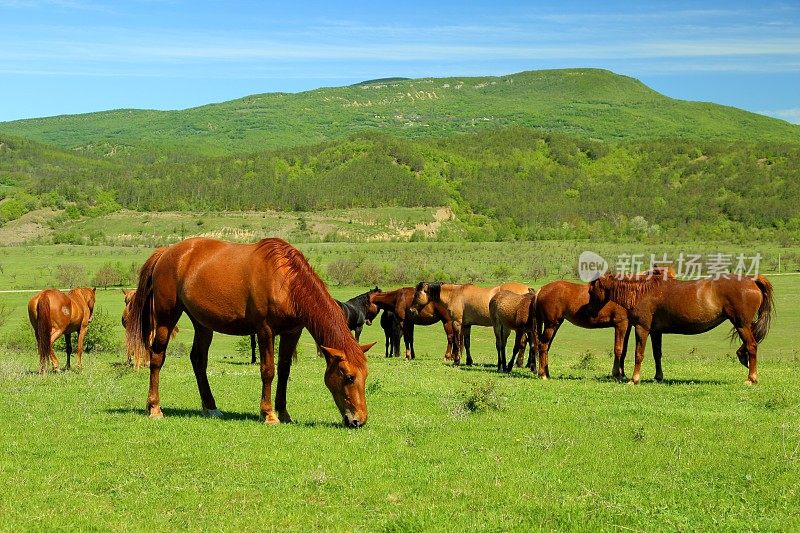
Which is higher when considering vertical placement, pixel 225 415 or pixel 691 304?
pixel 691 304

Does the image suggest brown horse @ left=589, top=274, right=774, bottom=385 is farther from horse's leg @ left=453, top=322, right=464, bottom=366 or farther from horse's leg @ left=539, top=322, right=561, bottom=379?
horse's leg @ left=453, top=322, right=464, bottom=366

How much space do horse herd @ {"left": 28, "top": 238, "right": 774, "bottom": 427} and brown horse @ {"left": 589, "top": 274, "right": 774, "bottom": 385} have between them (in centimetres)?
2

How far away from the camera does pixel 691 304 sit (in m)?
17.6

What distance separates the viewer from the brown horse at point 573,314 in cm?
1834

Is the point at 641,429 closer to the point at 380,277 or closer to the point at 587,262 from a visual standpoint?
the point at 380,277

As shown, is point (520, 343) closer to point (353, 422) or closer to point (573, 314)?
point (573, 314)

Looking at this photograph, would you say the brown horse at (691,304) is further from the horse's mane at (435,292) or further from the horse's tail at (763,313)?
the horse's mane at (435,292)

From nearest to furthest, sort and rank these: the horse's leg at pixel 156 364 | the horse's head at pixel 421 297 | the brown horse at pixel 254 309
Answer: the brown horse at pixel 254 309 < the horse's leg at pixel 156 364 < the horse's head at pixel 421 297

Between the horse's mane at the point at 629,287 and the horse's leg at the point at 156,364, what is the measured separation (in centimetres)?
928

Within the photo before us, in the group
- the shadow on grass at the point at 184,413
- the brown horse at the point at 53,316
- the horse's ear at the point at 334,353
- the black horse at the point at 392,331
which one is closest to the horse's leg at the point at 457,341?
the black horse at the point at 392,331

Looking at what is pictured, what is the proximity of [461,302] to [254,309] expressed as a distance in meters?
12.7

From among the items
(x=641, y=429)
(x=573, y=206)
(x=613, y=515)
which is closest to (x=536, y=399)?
(x=641, y=429)

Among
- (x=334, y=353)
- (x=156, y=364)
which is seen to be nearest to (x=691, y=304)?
(x=334, y=353)

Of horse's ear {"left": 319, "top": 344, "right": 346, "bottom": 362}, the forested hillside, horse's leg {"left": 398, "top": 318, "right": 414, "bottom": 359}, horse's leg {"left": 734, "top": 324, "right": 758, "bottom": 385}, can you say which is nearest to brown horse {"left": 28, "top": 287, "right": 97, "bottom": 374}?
horse's leg {"left": 398, "top": 318, "right": 414, "bottom": 359}
